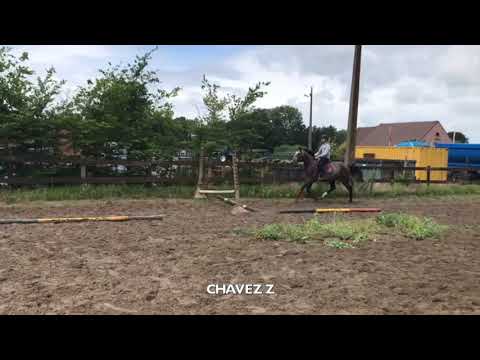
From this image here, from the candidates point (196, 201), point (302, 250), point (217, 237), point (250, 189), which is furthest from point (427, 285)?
point (250, 189)

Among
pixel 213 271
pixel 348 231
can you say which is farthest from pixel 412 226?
pixel 213 271

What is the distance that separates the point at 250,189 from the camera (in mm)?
12695

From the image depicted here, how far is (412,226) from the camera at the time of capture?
7.25 metres

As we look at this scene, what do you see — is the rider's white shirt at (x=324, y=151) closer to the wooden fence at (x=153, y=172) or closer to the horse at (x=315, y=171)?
the horse at (x=315, y=171)

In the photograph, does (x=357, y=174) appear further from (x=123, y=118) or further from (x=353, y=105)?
(x=123, y=118)

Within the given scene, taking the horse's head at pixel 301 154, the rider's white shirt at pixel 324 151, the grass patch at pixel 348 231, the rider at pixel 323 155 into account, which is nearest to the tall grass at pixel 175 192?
the rider at pixel 323 155

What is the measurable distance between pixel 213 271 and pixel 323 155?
7.72m

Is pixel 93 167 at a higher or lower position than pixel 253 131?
lower

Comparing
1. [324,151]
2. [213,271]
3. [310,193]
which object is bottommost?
[213,271]

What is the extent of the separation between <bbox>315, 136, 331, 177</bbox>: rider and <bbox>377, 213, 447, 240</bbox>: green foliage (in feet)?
13.4

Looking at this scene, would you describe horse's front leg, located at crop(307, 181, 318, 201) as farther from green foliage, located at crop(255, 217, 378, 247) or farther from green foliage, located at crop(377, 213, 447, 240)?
green foliage, located at crop(255, 217, 378, 247)

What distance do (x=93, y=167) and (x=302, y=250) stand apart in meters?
8.31
